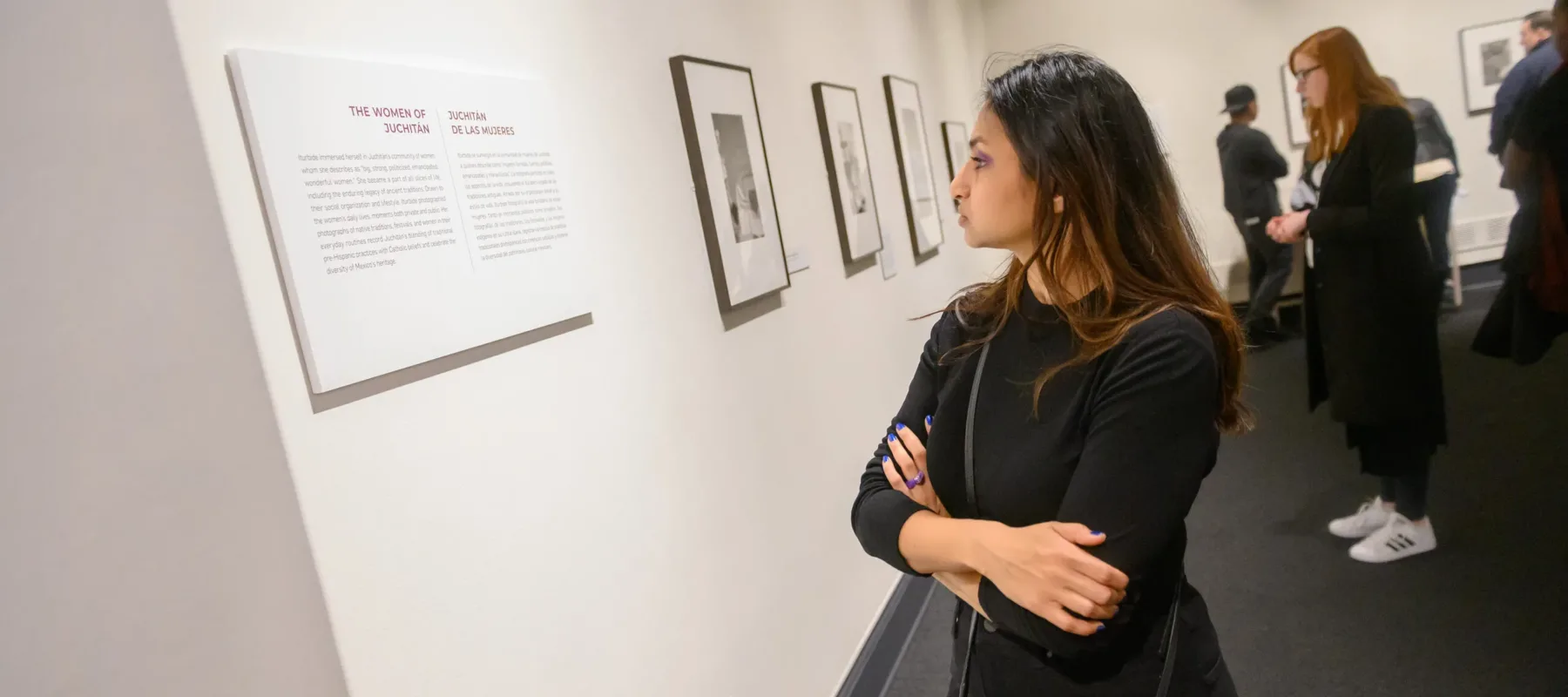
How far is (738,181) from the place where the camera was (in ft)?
7.30

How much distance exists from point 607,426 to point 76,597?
0.78 m

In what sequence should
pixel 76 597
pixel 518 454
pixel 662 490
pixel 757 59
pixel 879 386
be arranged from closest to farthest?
pixel 76 597 < pixel 518 454 < pixel 662 490 < pixel 757 59 < pixel 879 386

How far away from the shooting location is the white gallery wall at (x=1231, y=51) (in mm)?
6469

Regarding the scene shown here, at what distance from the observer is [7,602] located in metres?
1.20

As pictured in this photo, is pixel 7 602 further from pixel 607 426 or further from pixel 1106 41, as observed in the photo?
pixel 1106 41

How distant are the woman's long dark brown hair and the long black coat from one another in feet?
6.05

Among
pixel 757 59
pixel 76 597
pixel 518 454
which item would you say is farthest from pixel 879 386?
pixel 76 597

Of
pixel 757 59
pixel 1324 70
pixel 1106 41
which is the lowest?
pixel 1324 70

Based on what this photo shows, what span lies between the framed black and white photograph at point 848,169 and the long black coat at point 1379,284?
4.47 feet

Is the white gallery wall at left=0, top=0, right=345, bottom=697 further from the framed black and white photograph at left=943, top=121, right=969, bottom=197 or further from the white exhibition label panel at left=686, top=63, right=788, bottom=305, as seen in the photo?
the framed black and white photograph at left=943, top=121, right=969, bottom=197

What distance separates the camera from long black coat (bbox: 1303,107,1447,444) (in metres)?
2.58

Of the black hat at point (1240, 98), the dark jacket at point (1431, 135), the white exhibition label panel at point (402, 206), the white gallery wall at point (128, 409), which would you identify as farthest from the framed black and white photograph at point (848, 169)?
the black hat at point (1240, 98)

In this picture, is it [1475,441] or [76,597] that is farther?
[1475,441]

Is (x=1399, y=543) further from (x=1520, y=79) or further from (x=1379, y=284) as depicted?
(x=1520, y=79)
